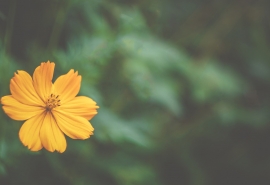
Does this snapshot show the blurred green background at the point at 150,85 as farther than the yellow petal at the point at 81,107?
Yes

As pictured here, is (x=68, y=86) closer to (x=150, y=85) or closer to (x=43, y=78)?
(x=43, y=78)

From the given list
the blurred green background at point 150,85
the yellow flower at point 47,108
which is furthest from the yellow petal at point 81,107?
the blurred green background at point 150,85

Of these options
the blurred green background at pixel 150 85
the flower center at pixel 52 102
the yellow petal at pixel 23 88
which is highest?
the blurred green background at pixel 150 85

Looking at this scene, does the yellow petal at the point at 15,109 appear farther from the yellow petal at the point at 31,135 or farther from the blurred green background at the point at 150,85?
the blurred green background at the point at 150,85

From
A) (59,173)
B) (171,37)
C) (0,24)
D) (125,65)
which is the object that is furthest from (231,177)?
(0,24)

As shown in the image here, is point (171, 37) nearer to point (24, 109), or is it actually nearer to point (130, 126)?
point (130, 126)

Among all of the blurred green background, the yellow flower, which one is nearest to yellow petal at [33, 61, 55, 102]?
the yellow flower

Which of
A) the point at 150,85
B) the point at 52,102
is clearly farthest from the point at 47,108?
the point at 150,85

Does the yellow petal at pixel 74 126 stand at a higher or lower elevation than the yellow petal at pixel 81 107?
lower
